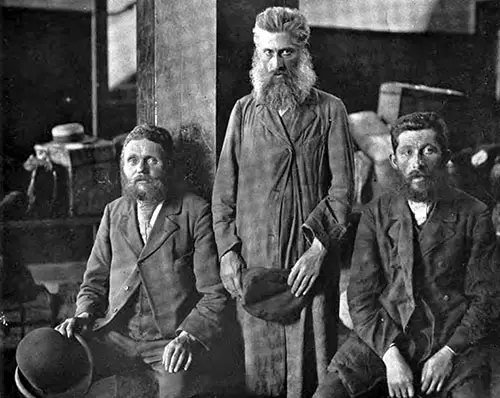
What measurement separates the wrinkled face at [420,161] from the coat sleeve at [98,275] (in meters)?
1.36

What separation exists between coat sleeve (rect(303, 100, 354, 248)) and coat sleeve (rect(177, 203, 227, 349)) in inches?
17.8

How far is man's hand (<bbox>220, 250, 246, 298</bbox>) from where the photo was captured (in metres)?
3.54

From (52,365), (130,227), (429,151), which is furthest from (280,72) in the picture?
(52,365)

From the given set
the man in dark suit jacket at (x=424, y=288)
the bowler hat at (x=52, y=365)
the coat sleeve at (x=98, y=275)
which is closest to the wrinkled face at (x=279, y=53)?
the man in dark suit jacket at (x=424, y=288)

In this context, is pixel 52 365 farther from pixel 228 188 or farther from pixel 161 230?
pixel 228 188

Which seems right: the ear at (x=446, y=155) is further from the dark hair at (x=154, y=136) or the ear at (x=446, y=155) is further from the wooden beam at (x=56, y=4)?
the wooden beam at (x=56, y=4)

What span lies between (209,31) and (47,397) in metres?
1.80

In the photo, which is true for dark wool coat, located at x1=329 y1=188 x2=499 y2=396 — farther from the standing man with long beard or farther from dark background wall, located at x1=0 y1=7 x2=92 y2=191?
dark background wall, located at x1=0 y1=7 x2=92 y2=191

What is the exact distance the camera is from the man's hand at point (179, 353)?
11.7 feet

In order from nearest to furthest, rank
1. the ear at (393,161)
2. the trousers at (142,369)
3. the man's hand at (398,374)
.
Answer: the man's hand at (398,374) < the ear at (393,161) < the trousers at (142,369)

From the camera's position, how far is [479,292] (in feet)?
11.3

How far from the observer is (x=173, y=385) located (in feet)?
11.8

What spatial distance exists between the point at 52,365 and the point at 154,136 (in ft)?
3.65

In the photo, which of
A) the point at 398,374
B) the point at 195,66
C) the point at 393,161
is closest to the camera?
the point at 398,374
